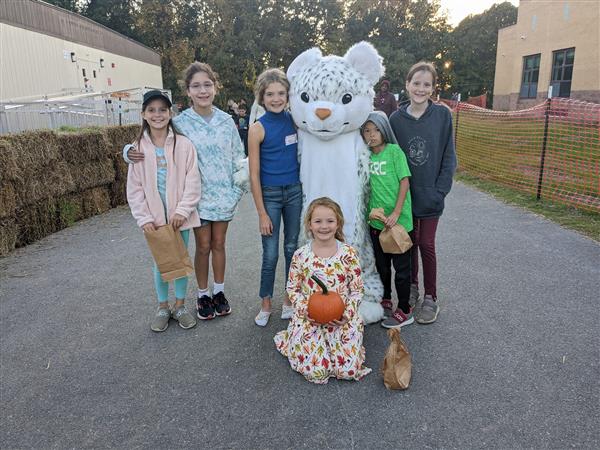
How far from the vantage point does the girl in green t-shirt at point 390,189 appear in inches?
131

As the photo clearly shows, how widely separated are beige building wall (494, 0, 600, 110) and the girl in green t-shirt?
20428 mm

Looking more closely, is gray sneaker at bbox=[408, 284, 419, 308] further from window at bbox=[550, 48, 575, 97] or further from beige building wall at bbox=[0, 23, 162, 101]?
window at bbox=[550, 48, 575, 97]

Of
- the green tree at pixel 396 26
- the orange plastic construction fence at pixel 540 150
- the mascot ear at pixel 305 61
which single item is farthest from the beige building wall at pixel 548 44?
the mascot ear at pixel 305 61

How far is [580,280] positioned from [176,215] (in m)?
3.62

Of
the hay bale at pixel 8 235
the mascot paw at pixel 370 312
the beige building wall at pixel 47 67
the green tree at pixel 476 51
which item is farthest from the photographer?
the green tree at pixel 476 51

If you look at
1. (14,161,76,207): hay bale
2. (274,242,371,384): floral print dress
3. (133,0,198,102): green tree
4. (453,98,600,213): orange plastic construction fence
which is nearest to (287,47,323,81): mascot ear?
(274,242,371,384): floral print dress

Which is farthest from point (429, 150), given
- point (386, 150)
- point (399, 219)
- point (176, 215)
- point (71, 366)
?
point (71, 366)

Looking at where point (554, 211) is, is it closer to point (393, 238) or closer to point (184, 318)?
point (393, 238)

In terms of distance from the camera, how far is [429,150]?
3408 mm

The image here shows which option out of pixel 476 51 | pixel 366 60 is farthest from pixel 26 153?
pixel 476 51

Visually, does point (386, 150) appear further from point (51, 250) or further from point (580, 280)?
point (51, 250)

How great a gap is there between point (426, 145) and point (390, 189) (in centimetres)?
42

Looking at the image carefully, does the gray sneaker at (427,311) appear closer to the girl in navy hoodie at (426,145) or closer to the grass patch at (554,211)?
the girl in navy hoodie at (426,145)

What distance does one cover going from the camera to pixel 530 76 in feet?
81.5
